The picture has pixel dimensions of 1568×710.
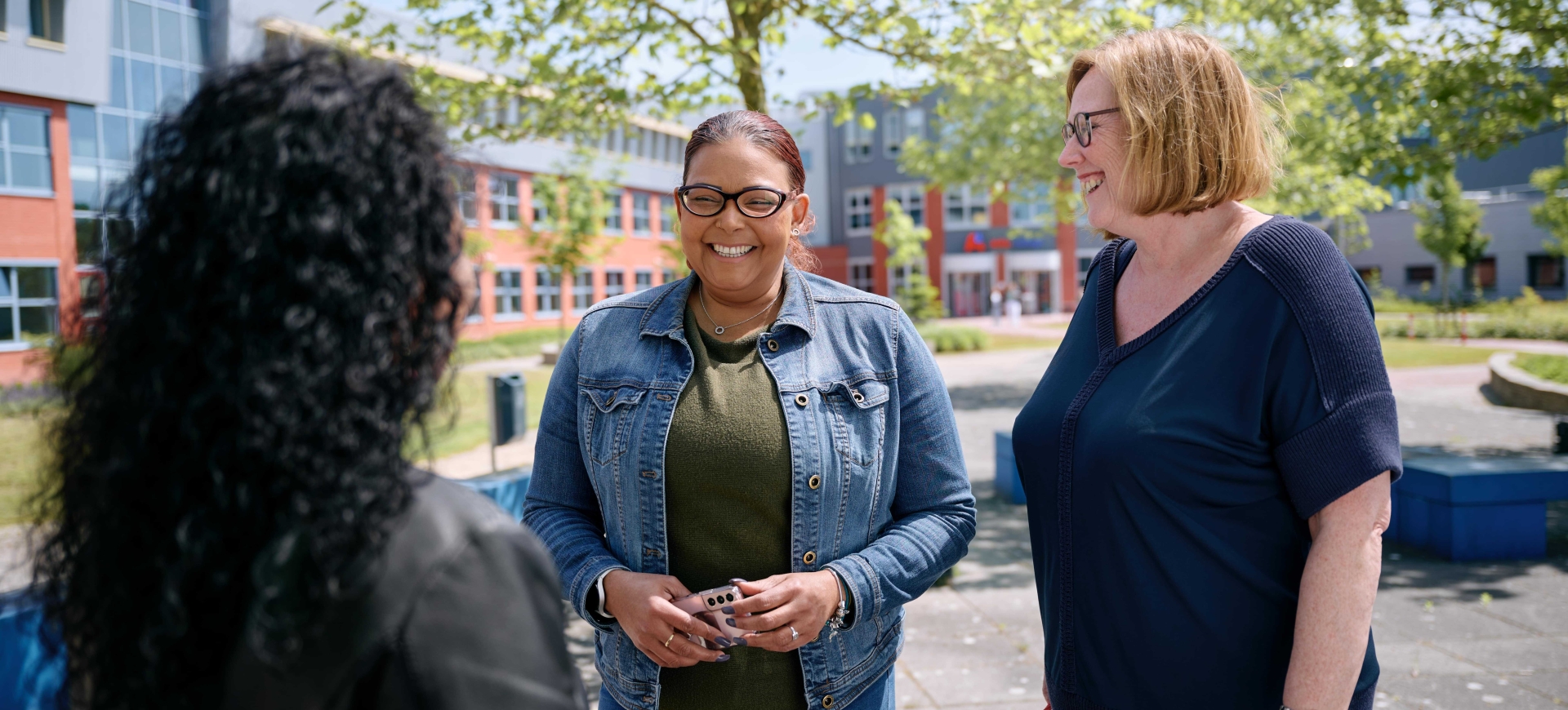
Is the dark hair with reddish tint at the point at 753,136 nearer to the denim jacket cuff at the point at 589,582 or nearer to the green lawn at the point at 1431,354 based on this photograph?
the denim jacket cuff at the point at 589,582

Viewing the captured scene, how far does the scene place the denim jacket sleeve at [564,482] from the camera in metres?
2.29

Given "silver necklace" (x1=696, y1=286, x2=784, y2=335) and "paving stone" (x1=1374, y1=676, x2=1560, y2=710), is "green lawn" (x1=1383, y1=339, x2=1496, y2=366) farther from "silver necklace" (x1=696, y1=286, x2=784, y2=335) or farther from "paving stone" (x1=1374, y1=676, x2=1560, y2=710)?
"silver necklace" (x1=696, y1=286, x2=784, y2=335)

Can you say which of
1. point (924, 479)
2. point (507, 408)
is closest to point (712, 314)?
point (924, 479)

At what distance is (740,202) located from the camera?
2266 mm

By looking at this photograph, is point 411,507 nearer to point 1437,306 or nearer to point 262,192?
point 262,192

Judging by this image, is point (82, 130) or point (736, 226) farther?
point (82, 130)

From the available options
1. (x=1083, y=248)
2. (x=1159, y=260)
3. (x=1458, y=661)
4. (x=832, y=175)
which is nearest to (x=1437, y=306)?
(x=1083, y=248)

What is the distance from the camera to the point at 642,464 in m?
2.18

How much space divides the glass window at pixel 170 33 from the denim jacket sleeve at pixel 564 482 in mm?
2726

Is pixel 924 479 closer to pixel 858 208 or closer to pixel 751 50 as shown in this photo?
pixel 751 50

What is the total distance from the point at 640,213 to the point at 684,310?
47.1 meters

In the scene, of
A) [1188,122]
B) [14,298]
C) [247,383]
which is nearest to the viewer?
[247,383]

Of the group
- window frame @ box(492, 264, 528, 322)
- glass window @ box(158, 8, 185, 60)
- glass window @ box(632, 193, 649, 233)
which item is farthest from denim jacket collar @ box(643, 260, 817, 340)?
glass window @ box(632, 193, 649, 233)

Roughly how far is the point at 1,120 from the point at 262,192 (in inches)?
234
